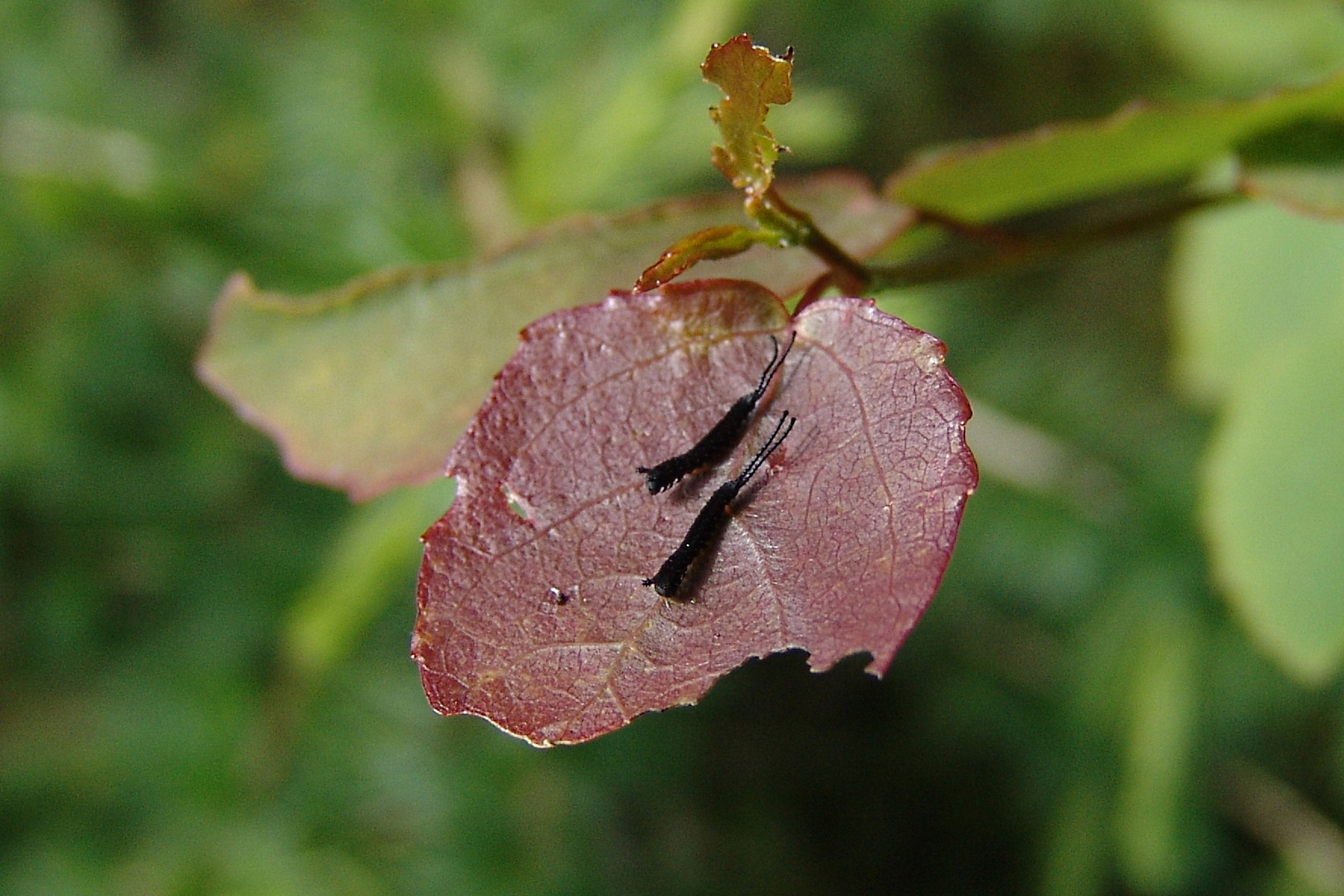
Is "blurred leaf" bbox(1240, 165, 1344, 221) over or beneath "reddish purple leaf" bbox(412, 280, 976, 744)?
over

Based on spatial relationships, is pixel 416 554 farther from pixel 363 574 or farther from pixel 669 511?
pixel 669 511

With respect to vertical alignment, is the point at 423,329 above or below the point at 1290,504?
below

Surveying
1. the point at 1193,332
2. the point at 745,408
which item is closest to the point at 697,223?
the point at 745,408

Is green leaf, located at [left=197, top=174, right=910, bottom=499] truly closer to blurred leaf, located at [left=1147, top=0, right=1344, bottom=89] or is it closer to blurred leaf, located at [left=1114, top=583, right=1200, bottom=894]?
blurred leaf, located at [left=1147, top=0, right=1344, bottom=89]

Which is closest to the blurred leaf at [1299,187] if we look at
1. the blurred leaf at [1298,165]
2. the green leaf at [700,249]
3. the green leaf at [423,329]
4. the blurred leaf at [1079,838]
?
the blurred leaf at [1298,165]

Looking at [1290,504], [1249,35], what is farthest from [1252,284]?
[1249,35]

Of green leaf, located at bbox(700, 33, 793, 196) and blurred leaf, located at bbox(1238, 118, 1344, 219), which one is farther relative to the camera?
blurred leaf, located at bbox(1238, 118, 1344, 219)

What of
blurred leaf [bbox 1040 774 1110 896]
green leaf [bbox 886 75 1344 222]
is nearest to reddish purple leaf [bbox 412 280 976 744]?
green leaf [bbox 886 75 1344 222]
